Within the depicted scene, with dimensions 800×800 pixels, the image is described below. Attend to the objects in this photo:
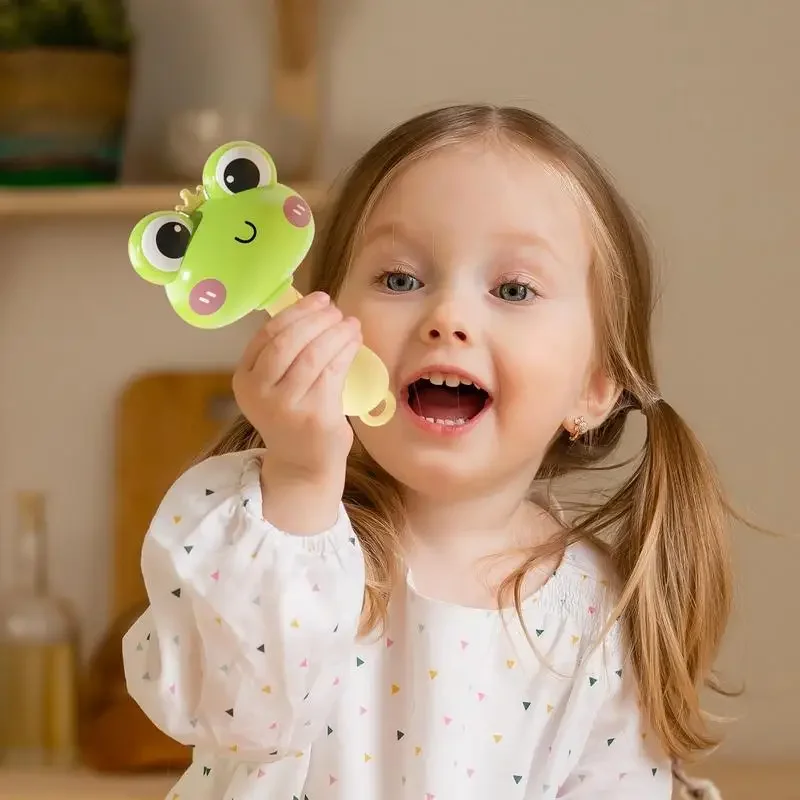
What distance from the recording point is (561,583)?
0.91 metres

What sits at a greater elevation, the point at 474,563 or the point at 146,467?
the point at 474,563

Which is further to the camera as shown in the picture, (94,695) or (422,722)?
(94,695)

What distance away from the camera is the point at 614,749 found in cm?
92

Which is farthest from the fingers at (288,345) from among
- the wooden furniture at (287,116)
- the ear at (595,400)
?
the wooden furniture at (287,116)

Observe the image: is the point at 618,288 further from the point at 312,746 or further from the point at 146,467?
the point at 146,467

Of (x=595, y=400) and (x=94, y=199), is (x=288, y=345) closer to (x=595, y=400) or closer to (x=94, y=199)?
(x=595, y=400)

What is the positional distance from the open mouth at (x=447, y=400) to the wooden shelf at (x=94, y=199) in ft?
1.70

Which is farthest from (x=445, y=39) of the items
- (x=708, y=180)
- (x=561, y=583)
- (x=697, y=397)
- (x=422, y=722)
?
(x=422, y=722)

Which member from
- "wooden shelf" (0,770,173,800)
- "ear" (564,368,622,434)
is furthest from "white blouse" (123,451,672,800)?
"wooden shelf" (0,770,173,800)

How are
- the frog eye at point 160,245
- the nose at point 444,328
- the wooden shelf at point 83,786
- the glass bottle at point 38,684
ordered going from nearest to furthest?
the frog eye at point 160,245 → the nose at point 444,328 → the wooden shelf at point 83,786 → the glass bottle at point 38,684

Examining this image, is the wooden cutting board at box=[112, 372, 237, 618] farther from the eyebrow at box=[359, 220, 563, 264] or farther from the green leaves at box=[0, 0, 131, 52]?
the eyebrow at box=[359, 220, 563, 264]

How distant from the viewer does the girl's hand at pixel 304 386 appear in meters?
0.67

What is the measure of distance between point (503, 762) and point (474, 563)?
14 cm

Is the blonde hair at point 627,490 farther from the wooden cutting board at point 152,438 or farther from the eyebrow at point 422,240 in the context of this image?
the wooden cutting board at point 152,438
